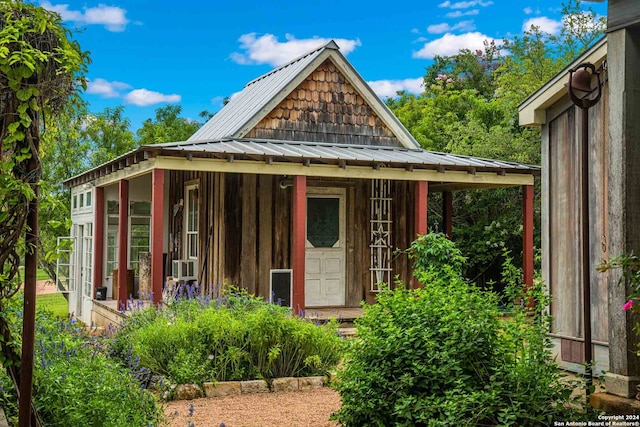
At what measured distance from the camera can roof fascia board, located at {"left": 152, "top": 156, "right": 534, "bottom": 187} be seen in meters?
12.3

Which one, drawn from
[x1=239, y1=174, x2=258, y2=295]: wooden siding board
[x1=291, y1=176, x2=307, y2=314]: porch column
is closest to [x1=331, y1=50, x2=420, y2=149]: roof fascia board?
[x1=239, y1=174, x2=258, y2=295]: wooden siding board

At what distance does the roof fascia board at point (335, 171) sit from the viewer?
12297mm

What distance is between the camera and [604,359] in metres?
6.92

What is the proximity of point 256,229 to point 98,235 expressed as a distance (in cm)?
467

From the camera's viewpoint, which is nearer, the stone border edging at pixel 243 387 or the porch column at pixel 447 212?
the stone border edging at pixel 243 387

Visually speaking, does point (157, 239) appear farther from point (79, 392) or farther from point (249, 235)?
point (79, 392)

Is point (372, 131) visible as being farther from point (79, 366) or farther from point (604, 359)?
point (79, 366)

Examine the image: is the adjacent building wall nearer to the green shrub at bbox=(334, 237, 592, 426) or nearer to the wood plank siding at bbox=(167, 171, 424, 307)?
the green shrub at bbox=(334, 237, 592, 426)

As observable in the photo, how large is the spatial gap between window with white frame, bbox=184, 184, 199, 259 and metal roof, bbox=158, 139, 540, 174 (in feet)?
5.67

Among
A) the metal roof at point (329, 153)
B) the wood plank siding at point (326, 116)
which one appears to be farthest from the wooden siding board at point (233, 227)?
the wood plank siding at point (326, 116)

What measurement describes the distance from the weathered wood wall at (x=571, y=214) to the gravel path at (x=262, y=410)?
268cm

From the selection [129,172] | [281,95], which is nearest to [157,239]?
[129,172]

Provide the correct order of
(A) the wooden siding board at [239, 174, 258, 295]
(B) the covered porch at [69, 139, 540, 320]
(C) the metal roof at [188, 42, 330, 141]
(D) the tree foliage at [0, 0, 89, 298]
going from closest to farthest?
(D) the tree foliage at [0, 0, 89, 298] < (B) the covered porch at [69, 139, 540, 320] < (A) the wooden siding board at [239, 174, 258, 295] < (C) the metal roof at [188, 42, 330, 141]

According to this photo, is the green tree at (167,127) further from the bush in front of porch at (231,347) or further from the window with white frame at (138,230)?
the bush in front of porch at (231,347)
